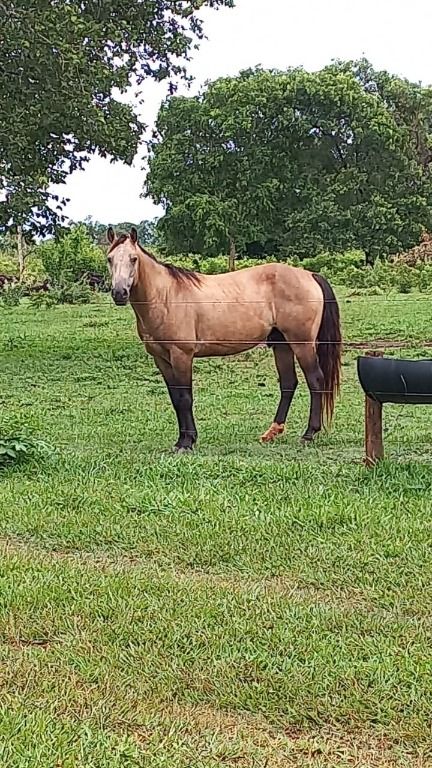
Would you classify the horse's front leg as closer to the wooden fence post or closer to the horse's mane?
the horse's mane

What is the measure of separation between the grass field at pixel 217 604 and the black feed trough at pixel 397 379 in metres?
0.43

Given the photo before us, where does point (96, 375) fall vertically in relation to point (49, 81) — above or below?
below

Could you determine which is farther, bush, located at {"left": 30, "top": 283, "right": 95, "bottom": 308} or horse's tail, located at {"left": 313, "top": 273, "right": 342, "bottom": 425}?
bush, located at {"left": 30, "top": 283, "right": 95, "bottom": 308}

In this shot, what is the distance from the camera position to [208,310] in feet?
22.6

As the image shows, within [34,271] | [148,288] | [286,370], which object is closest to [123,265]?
[148,288]

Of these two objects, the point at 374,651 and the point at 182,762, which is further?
the point at 374,651

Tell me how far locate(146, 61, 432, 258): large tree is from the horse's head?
13.1m

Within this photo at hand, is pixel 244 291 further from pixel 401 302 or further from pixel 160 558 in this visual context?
pixel 401 302

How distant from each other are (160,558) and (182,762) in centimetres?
165

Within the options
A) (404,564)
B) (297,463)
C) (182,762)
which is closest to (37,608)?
(182,762)

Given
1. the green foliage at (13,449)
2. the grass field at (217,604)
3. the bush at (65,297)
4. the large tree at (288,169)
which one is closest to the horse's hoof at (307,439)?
the grass field at (217,604)

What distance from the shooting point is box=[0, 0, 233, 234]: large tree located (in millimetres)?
10945

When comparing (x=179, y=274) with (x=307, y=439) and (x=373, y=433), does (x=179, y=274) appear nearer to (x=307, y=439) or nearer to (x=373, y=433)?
(x=307, y=439)

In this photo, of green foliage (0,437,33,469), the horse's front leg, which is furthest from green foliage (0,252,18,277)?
green foliage (0,437,33,469)
